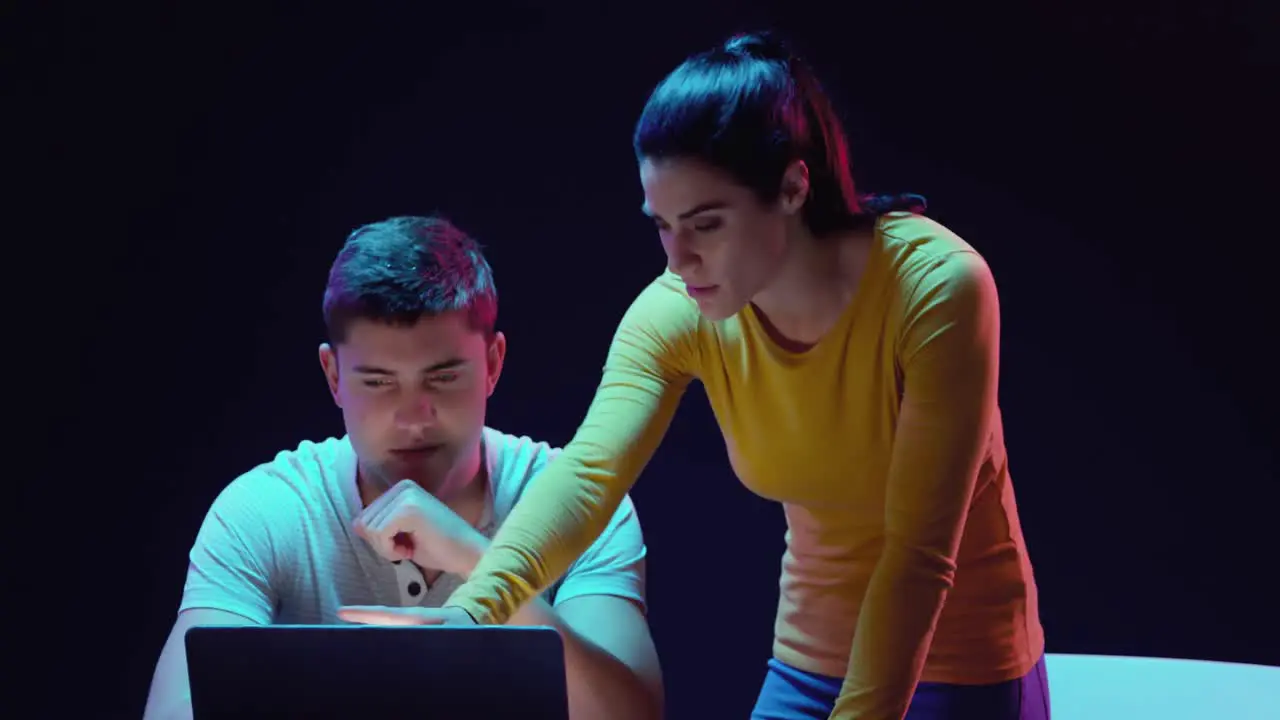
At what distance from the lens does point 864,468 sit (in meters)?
1.58

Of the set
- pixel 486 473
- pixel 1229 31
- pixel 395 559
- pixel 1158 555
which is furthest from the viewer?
pixel 1158 555

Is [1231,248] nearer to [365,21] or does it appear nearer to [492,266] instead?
[492,266]

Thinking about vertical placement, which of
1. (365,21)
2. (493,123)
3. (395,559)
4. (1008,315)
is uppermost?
(365,21)

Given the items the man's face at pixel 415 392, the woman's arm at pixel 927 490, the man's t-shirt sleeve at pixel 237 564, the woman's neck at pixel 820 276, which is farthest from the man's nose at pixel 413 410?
the woman's arm at pixel 927 490

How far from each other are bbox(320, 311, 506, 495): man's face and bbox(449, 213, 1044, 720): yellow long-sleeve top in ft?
1.13

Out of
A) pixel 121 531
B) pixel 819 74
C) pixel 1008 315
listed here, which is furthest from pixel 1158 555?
pixel 121 531

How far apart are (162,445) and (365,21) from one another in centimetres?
85

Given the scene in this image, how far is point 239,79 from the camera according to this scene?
97.1 inches

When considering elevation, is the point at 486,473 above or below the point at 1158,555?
above

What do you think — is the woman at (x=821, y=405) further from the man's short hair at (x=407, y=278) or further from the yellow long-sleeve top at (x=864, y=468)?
the man's short hair at (x=407, y=278)

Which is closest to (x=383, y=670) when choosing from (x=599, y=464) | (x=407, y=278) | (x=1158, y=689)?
(x=599, y=464)

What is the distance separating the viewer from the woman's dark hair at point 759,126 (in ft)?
4.74

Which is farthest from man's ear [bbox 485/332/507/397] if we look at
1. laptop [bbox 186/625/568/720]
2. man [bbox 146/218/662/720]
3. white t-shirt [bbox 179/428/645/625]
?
laptop [bbox 186/625/568/720]

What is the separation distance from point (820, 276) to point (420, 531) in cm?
65
